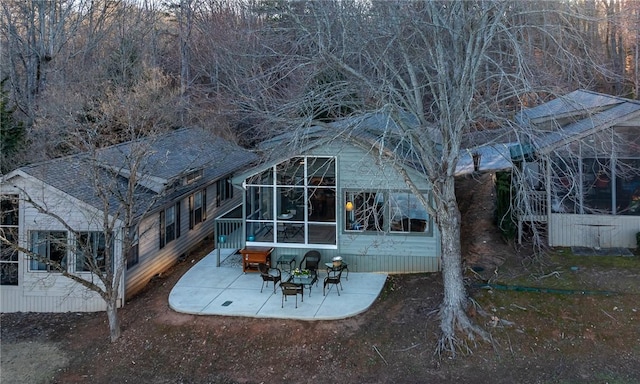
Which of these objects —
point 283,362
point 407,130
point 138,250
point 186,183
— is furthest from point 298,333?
point 186,183

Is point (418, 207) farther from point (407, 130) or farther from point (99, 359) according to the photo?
point (99, 359)

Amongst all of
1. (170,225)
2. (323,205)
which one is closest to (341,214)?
(323,205)

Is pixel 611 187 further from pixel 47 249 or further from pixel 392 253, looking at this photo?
pixel 47 249

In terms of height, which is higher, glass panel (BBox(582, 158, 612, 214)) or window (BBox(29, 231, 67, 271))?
glass panel (BBox(582, 158, 612, 214))

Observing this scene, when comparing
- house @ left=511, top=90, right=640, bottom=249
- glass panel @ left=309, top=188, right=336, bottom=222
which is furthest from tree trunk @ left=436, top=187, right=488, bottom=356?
glass panel @ left=309, top=188, right=336, bottom=222

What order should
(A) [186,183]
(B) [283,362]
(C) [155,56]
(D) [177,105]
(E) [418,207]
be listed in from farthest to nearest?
1. (C) [155,56]
2. (D) [177,105]
3. (A) [186,183]
4. (E) [418,207]
5. (B) [283,362]

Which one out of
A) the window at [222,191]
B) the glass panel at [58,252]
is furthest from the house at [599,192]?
the glass panel at [58,252]

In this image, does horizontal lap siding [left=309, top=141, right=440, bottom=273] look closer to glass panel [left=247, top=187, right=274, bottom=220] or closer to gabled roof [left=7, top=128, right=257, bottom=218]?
glass panel [left=247, top=187, right=274, bottom=220]

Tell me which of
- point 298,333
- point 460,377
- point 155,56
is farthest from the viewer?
point 155,56
